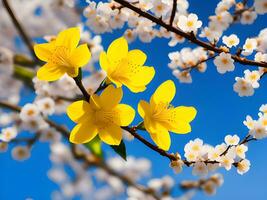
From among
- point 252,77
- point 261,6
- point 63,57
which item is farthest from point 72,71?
point 261,6

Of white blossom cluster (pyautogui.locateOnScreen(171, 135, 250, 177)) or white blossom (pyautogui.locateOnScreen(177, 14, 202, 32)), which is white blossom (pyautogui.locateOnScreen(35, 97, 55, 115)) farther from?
white blossom cluster (pyautogui.locateOnScreen(171, 135, 250, 177))

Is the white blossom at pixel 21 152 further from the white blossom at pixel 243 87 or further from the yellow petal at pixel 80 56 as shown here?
the yellow petal at pixel 80 56

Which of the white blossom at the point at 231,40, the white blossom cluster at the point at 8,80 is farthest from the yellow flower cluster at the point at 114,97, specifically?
the white blossom cluster at the point at 8,80

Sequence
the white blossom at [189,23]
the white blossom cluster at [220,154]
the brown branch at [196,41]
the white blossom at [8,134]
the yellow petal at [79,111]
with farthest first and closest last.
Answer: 1. the white blossom at [8,134]
2. the white blossom at [189,23]
3. the brown branch at [196,41]
4. the white blossom cluster at [220,154]
5. the yellow petal at [79,111]

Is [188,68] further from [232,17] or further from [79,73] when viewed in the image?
[79,73]

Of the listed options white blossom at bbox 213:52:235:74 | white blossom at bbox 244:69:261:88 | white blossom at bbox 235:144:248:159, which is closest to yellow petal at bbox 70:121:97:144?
white blossom at bbox 235:144:248:159
